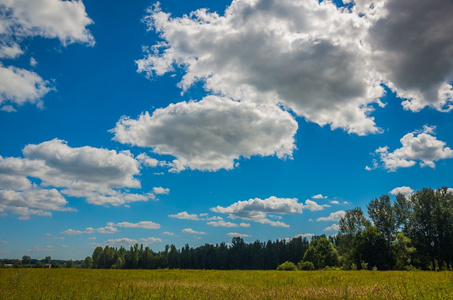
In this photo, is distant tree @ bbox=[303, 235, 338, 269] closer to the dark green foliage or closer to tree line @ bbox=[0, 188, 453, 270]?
tree line @ bbox=[0, 188, 453, 270]

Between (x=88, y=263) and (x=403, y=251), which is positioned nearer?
(x=403, y=251)

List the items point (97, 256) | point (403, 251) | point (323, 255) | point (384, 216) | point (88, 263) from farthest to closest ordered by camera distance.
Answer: point (88, 263) → point (97, 256) → point (323, 255) → point (384, 216) → point (403, 251)

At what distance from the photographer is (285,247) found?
13062cm

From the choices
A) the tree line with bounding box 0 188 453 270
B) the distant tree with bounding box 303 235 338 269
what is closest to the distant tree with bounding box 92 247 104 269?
the tree line with bounding box 0 188 453 270

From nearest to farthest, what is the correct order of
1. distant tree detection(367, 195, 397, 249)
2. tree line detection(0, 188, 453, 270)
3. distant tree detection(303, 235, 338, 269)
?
tree line detection(0, 188, 453, 270)
distant tree detection(367, 195, 397, 249)
distant tree detection(303, 235, 338, 269)

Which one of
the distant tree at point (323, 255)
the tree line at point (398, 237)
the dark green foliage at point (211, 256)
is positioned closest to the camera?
the tree line at point (398, 237)

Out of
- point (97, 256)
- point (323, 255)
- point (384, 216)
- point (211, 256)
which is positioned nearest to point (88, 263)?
point (97, 256)

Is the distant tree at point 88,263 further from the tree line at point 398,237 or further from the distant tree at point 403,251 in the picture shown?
the distant tree at point 403,251

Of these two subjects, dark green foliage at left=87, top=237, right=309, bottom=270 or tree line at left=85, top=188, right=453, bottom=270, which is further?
dark green foliage at left=87, top=237, right=309, bottom=270

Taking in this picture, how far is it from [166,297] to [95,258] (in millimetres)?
143993

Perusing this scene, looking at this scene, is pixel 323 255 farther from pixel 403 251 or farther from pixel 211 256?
pixel 211 256

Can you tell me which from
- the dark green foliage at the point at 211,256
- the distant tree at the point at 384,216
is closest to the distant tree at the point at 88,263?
the dark green foliage at the point at 211,256

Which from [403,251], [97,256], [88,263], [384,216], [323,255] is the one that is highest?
[384,216]

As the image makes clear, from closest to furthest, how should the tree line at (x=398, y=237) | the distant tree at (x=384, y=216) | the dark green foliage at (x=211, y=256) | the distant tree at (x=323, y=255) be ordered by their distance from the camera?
the tree line at (x=398, y=237) < the distant tree at (x=384, y=216) < the distant tree at (x=323, y=255) < the dark green foliage at (x=211, y=256)
